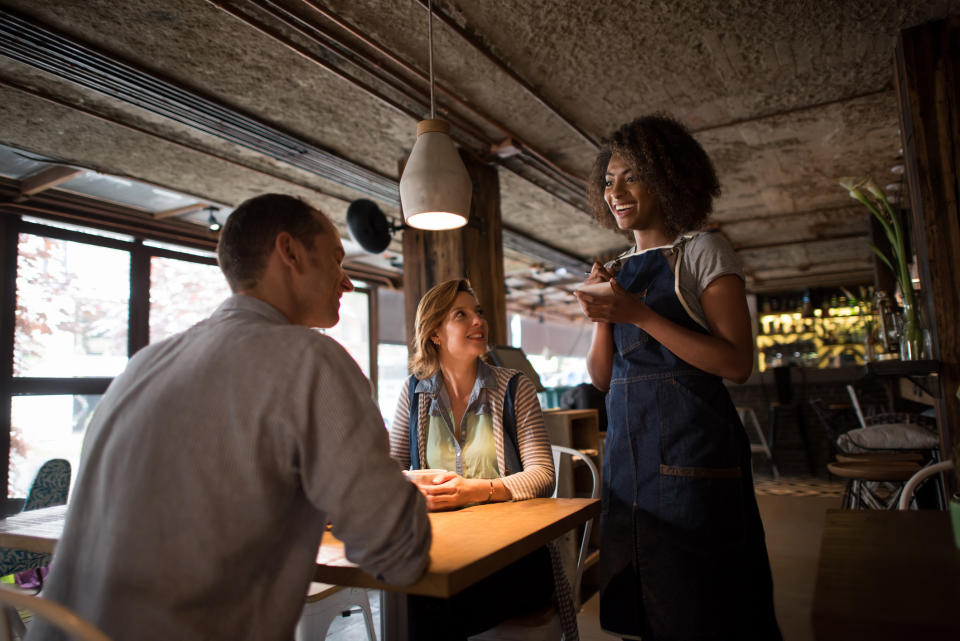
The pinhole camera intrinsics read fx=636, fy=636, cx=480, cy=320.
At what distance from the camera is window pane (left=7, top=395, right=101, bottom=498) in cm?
519

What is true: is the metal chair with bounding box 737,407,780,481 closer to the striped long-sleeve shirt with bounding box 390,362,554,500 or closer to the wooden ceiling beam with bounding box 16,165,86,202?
the striped long-sleeve shirt with bounding box 390,362,554,500

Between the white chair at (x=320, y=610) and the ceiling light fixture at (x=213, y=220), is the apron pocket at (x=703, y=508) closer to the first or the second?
the white chair at (x=320, y=610)

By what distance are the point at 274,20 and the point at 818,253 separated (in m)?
8.06

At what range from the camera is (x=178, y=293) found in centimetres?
661

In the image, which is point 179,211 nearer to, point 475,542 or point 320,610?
point 320,610

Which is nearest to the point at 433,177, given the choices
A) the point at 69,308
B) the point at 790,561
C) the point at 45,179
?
the point at 790,561

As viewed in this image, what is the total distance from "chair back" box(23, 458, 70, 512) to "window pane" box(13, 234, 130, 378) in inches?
85.5

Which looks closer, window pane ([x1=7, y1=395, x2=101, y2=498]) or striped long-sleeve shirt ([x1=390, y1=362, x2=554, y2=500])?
striped long-sleeve shirt ([x1=390, y1=362, x2=554, y2=500])

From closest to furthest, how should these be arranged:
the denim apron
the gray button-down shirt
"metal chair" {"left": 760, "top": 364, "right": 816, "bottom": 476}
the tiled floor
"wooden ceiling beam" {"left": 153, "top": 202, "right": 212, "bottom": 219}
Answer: the gray button-down shirt
the denim apron
the tiled floor
"wooden ceiling beam" {"left": 153, "top": 202, "right": 212, "bottom": 219}
"metal chair" {"left": 760, "top": 364, "right": 816, "bottom": 476}

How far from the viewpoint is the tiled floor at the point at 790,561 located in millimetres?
3043

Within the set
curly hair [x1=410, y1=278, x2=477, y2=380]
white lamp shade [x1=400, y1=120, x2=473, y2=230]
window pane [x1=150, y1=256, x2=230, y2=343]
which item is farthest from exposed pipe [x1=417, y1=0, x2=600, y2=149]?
window pane [x1=150, y1=256, x2=230, y2=343]

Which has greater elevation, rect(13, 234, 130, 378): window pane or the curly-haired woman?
rect(13, 234, 130, 378): window pane

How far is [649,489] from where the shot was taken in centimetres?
141

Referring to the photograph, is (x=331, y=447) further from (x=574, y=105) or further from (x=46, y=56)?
(x=574, y=105)
